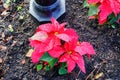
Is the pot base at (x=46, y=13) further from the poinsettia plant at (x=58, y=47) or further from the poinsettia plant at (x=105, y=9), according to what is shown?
the poinsettia plant at (x=58, y=47)

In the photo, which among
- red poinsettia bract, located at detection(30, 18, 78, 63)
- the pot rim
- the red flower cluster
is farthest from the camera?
the pot rim

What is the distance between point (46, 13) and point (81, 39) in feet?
1.11

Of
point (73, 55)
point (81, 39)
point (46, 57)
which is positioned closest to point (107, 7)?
point (81, 39)

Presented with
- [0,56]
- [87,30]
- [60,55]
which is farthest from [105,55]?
[0,56]

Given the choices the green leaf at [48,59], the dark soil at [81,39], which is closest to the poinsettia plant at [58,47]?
the green leaf at [48,59]

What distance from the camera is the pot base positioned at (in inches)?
85.0

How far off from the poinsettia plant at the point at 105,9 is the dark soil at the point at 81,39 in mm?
116

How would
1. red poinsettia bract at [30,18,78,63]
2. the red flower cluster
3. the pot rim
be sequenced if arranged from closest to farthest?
red poinsettia bract at [30,18,78,63], the red flower cluster, the pot rim

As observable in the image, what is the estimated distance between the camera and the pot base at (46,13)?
7.09 ft

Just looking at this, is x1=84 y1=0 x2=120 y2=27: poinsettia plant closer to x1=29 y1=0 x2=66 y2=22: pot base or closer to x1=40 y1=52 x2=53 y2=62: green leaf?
x1=29 y1=0 x2=66 y2=22: pot base

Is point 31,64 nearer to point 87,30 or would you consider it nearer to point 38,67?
point 38,67

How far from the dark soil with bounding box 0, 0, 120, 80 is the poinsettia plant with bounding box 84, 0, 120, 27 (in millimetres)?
116

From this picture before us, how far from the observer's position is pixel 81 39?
2094 millimetres

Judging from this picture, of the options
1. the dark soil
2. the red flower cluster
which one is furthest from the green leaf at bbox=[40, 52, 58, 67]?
the red flower cluster
